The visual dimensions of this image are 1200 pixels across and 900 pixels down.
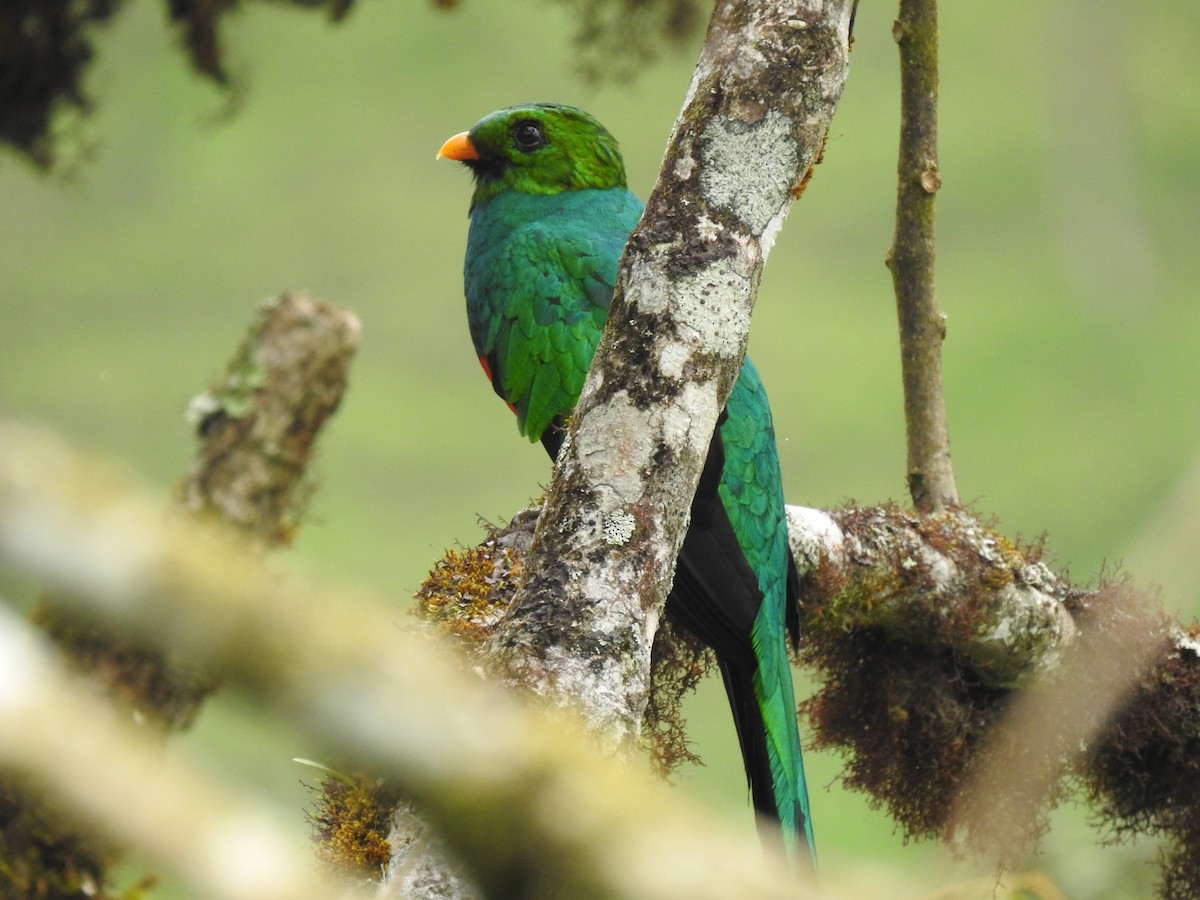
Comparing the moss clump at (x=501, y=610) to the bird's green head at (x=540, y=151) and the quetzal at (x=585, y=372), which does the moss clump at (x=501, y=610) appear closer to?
the quetzal at (x=585, y=372)

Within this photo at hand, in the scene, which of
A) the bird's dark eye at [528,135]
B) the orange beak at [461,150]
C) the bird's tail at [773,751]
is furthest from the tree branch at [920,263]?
the orange beak at [461,150]

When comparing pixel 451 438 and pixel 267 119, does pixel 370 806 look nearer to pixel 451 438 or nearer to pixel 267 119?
pixel 451 438

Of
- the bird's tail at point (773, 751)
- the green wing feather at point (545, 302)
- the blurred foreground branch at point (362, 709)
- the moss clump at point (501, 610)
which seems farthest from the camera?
the green wing feather at point (545, 302)

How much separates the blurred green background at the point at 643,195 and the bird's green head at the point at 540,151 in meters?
5.73

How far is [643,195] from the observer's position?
34.3 ft

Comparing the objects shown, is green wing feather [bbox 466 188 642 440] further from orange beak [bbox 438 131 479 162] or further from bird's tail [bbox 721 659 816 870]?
bird's tail [bbox 721 659 816 870]

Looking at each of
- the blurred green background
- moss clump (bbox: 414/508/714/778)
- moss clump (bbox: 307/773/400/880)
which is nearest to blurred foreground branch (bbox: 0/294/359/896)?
moss clump (bbox: 414/508/714/778)

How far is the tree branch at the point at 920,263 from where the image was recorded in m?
2.72

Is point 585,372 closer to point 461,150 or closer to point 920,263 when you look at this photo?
point 920,263

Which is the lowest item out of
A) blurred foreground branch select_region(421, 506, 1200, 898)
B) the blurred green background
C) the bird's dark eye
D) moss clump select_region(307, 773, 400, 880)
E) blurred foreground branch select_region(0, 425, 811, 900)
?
blurred foreground branch select_region(0, 425, 811, 900)

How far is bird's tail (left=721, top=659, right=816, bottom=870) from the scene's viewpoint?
2.58 meters

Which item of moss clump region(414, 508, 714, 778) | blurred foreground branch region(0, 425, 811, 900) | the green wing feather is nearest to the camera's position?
blurred foreground branch region(0, 425, 811, 900)

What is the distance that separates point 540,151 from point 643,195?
7020 millimetres

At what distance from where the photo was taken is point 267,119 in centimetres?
1266
